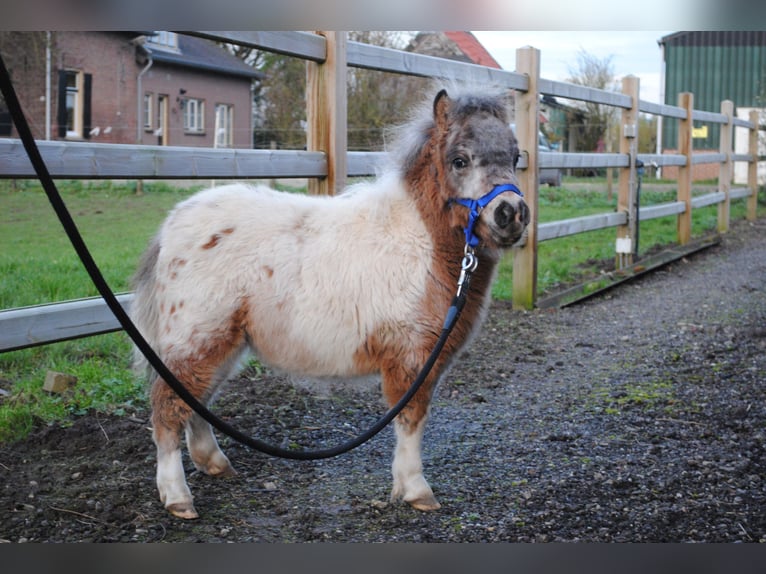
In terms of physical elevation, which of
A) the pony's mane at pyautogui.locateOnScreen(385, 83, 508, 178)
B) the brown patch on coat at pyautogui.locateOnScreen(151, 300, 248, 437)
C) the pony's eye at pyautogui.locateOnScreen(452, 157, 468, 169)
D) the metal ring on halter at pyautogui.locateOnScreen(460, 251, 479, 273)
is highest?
the pony's mane at pyautogui.locateOnScreen(385, 83, 508, 178)

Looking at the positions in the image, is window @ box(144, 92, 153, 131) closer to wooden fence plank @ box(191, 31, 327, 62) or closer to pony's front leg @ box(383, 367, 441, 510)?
wooden fence plank @ box(191, 31, 327, 62)

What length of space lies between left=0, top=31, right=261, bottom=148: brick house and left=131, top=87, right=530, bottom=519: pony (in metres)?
13.7

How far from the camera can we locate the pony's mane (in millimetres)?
2799

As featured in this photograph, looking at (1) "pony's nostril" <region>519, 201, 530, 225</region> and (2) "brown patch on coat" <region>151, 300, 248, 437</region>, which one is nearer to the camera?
(1) "pony's nostril" <region>519, 201, 530, 225</region>

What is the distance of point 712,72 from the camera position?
1662cm

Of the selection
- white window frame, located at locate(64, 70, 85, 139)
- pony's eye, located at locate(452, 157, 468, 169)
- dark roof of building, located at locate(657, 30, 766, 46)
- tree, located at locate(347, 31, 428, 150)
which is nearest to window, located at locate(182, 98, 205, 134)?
white window frame, located at locate(64, 70, 85, 139)

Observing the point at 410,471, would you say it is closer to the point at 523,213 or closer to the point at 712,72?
the point at 523,213

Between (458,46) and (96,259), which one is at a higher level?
(458,46)

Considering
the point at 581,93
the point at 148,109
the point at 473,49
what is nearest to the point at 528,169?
the point at 581,93

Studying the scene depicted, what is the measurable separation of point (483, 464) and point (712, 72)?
15.6m

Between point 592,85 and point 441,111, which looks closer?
point 441,111

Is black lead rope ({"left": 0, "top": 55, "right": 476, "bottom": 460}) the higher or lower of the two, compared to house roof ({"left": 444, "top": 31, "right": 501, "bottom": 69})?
lower

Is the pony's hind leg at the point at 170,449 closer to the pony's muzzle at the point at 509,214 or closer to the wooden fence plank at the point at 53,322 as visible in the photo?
the wooden fence plank at the point at 53,322

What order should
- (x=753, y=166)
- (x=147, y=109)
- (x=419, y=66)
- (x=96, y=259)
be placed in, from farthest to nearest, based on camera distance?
(x=147, y=109)
(x=753, y=166)
(x=96, y=259)
(x=419, y=66)
